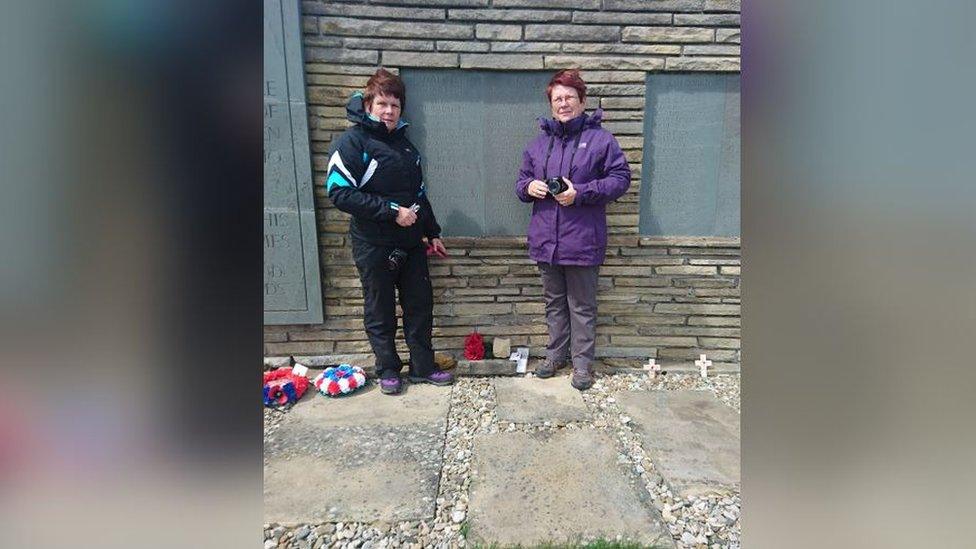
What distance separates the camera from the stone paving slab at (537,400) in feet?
8.94

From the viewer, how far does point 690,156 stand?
10.8 ft

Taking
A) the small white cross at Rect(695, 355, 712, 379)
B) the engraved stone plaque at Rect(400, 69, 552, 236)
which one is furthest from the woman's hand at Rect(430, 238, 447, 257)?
the small white cross at Rect(695, 355, 712, 379)

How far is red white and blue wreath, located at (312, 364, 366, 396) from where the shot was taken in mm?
2988

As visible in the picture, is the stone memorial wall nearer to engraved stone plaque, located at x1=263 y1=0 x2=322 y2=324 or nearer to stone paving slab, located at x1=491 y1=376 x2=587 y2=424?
engraved stone plaque, located at x1=263 y1=0 x2=322 y2=324

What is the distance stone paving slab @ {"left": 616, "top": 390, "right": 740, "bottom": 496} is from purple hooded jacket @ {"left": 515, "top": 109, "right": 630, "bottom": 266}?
92 centimetres

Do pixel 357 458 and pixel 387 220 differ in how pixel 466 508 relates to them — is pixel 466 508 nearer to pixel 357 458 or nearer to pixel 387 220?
pixel 357 458

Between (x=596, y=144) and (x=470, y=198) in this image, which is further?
(x=470, y=198)
